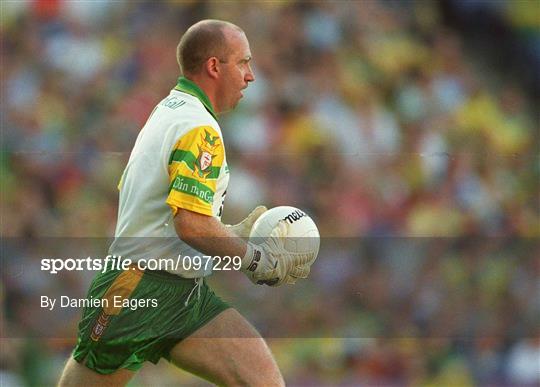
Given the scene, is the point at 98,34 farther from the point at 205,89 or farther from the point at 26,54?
the point at 205,89

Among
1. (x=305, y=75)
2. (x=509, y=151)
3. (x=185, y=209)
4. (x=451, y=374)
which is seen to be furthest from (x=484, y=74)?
(x=185, y=209)

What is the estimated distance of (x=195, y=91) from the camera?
337cm

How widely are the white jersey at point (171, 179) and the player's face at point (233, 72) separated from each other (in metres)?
0.09

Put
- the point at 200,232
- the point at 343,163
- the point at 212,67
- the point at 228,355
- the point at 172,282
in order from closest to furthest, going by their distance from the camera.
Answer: the point at 200,232 < the point at 228,355 < the point at 172,282 < the point at 212,67 < the point at 343,163

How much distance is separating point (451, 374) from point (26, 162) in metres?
A: 2.37

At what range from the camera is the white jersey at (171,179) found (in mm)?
3086

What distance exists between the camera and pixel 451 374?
5184mm

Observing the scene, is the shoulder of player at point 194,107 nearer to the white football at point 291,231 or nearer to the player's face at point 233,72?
the player's face at point 233,72

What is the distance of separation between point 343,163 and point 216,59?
180 cm

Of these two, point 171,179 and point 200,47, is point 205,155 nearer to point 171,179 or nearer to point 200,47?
point 171,179

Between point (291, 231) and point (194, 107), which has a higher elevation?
point (194, 107)

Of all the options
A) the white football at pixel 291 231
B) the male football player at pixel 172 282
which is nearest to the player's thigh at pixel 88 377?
the male football player at pixel 172 282

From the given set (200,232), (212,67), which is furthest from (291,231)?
(212,67)

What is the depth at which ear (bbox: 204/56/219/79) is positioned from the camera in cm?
340
